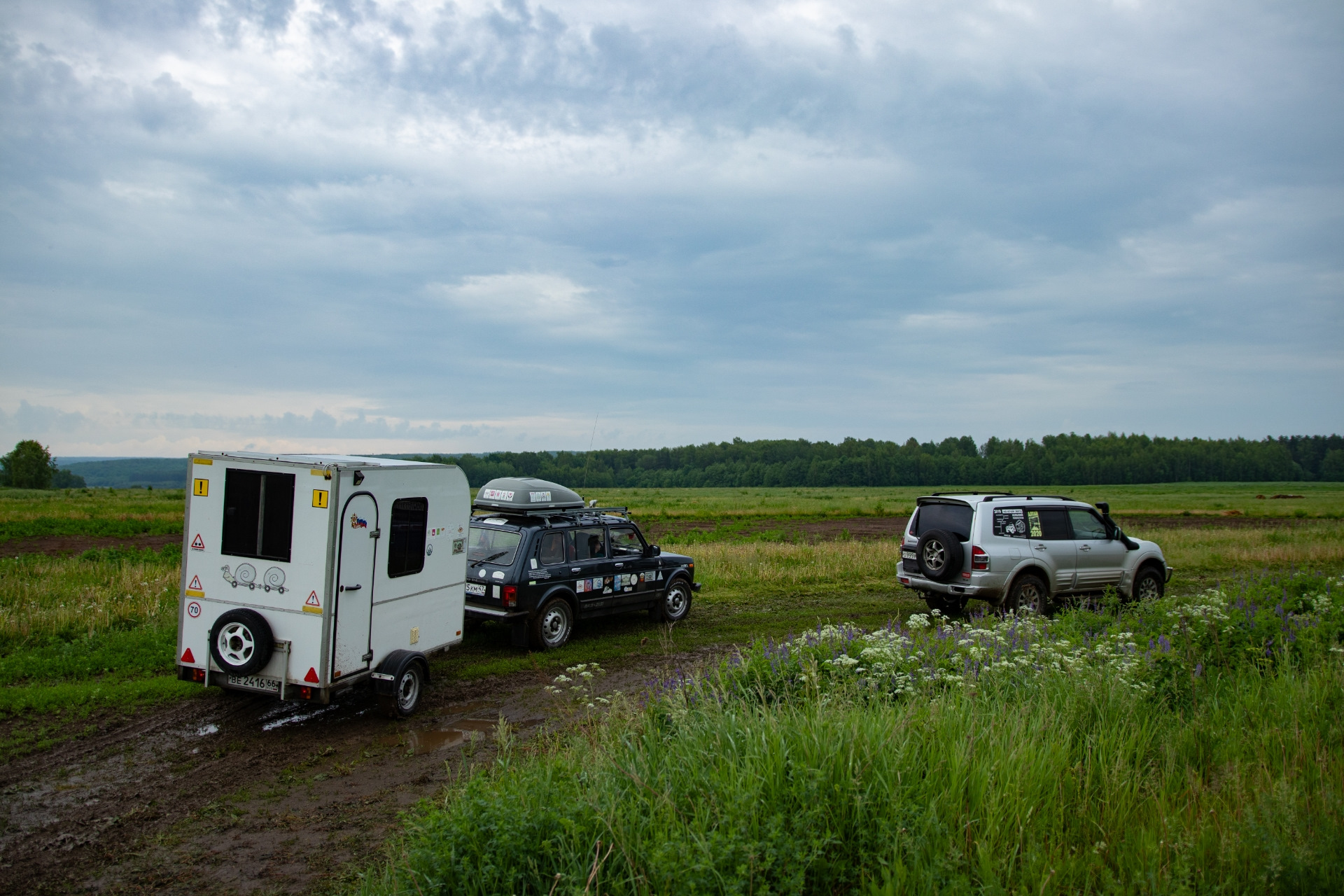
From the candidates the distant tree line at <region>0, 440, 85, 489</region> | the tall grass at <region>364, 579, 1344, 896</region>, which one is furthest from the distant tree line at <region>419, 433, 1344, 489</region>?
the tall grass at <region>364, 579, 1344, 896</region>

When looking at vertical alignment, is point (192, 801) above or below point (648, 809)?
below

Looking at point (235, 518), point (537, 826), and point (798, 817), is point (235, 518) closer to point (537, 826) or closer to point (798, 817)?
point (537, 826)

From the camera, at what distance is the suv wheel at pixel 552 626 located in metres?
10.5

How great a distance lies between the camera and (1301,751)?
420 centimetres

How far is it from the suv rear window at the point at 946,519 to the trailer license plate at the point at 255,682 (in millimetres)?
9591

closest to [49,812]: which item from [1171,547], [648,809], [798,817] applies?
[648,809]

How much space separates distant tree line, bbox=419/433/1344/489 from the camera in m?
124

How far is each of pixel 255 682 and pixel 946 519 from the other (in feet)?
33.9

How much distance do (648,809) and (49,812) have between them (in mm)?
4736

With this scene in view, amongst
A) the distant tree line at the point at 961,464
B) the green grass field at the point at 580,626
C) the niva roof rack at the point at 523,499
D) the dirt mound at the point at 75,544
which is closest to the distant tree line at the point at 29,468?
the distant tree line at the point at 961,464

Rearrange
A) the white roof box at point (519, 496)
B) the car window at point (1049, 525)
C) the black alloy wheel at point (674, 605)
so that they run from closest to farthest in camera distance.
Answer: the white roof box at point (519, 496), the black alloy wheel at point (674, 605), the car window at point (1049, 525)

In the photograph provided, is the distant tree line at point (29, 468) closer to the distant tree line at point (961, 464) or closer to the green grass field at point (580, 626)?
the distant tree line at point (961, 464)

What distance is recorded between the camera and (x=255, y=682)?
733cm

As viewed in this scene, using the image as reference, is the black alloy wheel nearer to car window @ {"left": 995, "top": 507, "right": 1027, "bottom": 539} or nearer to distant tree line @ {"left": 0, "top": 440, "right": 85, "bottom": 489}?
car window @ {"left": 995, "top": 507, "right": 1027, "bottom": 539}
